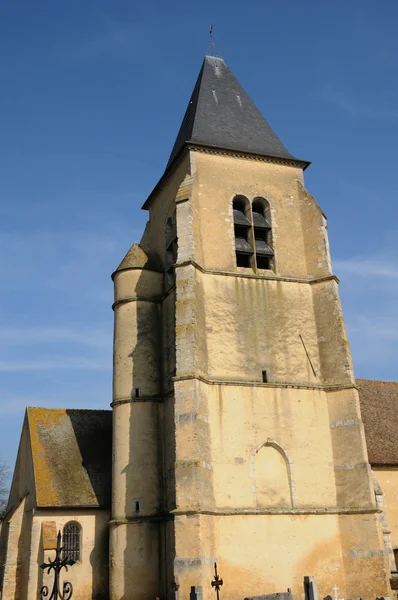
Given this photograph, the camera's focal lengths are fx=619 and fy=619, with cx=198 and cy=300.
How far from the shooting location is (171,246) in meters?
20.8

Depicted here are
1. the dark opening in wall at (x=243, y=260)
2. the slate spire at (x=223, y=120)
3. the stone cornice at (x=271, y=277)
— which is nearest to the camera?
the stone cornice at (x=271, y=277)

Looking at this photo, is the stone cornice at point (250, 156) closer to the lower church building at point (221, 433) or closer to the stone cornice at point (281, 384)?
the lower church building at point (221, 433)

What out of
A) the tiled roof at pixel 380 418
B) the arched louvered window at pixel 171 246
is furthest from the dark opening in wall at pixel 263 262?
the tiled roof at pixel 380 418

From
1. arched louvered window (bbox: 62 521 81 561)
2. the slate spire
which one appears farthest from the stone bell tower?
arched louvered window (bbox: 62 521 81 561)

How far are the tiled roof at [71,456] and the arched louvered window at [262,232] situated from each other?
7712 mm

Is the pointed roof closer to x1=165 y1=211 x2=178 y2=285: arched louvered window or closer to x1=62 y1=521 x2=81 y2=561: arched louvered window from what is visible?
x1=165 y1=211 x2=178 y2=285: arched louvered window

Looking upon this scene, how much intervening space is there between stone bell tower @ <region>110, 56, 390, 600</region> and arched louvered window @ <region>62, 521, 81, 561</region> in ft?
4.36

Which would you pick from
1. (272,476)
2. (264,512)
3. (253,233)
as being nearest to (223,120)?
(253,233)

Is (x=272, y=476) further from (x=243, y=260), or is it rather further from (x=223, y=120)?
(x=223, y=120)

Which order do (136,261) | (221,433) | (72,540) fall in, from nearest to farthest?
(221,433)
(72,540)
(136,261)

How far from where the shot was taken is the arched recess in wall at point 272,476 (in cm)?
1664

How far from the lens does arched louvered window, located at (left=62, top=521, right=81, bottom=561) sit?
58.6 feet

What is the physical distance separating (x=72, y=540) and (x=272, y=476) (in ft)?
20.3

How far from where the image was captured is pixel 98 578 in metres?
17.7
